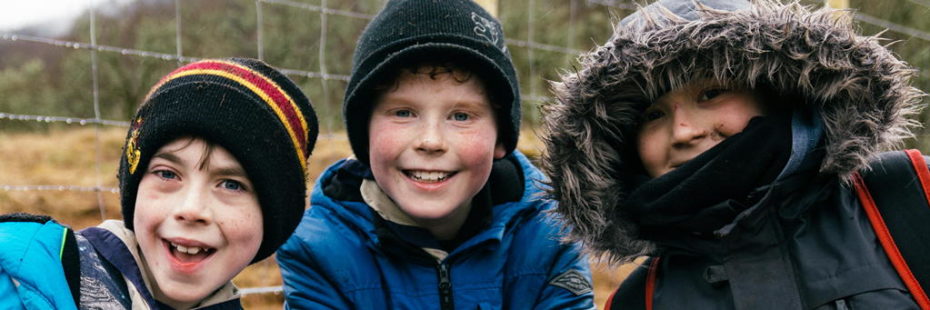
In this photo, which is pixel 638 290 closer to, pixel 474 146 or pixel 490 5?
pixel 474 146

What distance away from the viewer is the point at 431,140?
77.2 inches

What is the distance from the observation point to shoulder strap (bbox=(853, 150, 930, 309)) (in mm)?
1463

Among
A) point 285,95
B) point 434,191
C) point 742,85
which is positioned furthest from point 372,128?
point 742,85

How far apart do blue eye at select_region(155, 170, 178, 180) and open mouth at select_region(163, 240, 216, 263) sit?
123 mm

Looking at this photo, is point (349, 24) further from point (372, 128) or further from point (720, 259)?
point (720, 259)

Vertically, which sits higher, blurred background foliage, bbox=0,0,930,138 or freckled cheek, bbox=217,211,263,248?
blurred background foliage, bbox=0,0,930,138

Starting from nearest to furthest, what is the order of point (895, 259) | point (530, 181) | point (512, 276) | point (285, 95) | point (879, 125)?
point (895, 259)
point (879, 125)
point (285, 95)
point (512, 276)
point (530, 181)

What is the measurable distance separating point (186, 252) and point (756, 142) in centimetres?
111

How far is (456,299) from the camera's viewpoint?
2057 millimetres

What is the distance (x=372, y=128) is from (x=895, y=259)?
3.88 feet

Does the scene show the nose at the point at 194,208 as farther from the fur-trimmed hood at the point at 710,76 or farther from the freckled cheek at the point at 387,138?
the fur-trimmed hood at the point at 710,76

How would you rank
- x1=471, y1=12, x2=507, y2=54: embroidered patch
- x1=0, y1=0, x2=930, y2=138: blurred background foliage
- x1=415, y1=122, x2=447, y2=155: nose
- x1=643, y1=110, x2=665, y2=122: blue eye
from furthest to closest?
x1=0, y1=0, x2=930, y2=138: blurred background foliage < x1=471, y1=12, x2=507, y2=54: embroidered patch < x1=415, y1=122, x2=447, y2=155: nose < x1=643, y1=110, x2=665, y2=122: blue eye

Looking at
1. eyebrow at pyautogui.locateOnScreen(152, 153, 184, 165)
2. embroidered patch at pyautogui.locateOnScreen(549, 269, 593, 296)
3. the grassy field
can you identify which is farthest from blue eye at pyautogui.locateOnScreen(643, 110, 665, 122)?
the grassy field

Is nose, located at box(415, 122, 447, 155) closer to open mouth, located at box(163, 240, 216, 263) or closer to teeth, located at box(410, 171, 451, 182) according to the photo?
teeth, located at box(410, 171, 451, 182)
